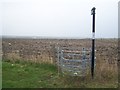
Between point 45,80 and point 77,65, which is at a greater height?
point 77,65

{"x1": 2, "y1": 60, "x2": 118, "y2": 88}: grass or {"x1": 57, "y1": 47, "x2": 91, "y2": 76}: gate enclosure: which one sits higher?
{"x1": 57, "y1": 47, "x2": 91, "y2": 76}: gate enclosure

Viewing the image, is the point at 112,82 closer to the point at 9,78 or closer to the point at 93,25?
the point at 93,25

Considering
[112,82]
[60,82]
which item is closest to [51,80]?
[60,82]

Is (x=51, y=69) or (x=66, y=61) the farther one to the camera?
(x=51, y=69)

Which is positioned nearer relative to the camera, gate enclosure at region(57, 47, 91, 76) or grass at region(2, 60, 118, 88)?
grass at region(2, 60, 118, 88)

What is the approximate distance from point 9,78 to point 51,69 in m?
2.57

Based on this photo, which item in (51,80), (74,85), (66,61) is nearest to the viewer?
(74,85)

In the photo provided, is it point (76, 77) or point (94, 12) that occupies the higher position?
point (94, 12)

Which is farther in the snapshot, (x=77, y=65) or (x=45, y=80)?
(x=77, y=65)

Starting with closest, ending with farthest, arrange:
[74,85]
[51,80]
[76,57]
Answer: [74,85] → [51,80] → [76,57]

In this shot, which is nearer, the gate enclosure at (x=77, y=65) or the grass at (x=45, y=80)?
the grass at (x=45, y=80)

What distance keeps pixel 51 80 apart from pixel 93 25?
8.11 feet

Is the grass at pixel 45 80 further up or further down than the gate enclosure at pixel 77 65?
further down

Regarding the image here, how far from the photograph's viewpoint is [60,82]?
391 inches
